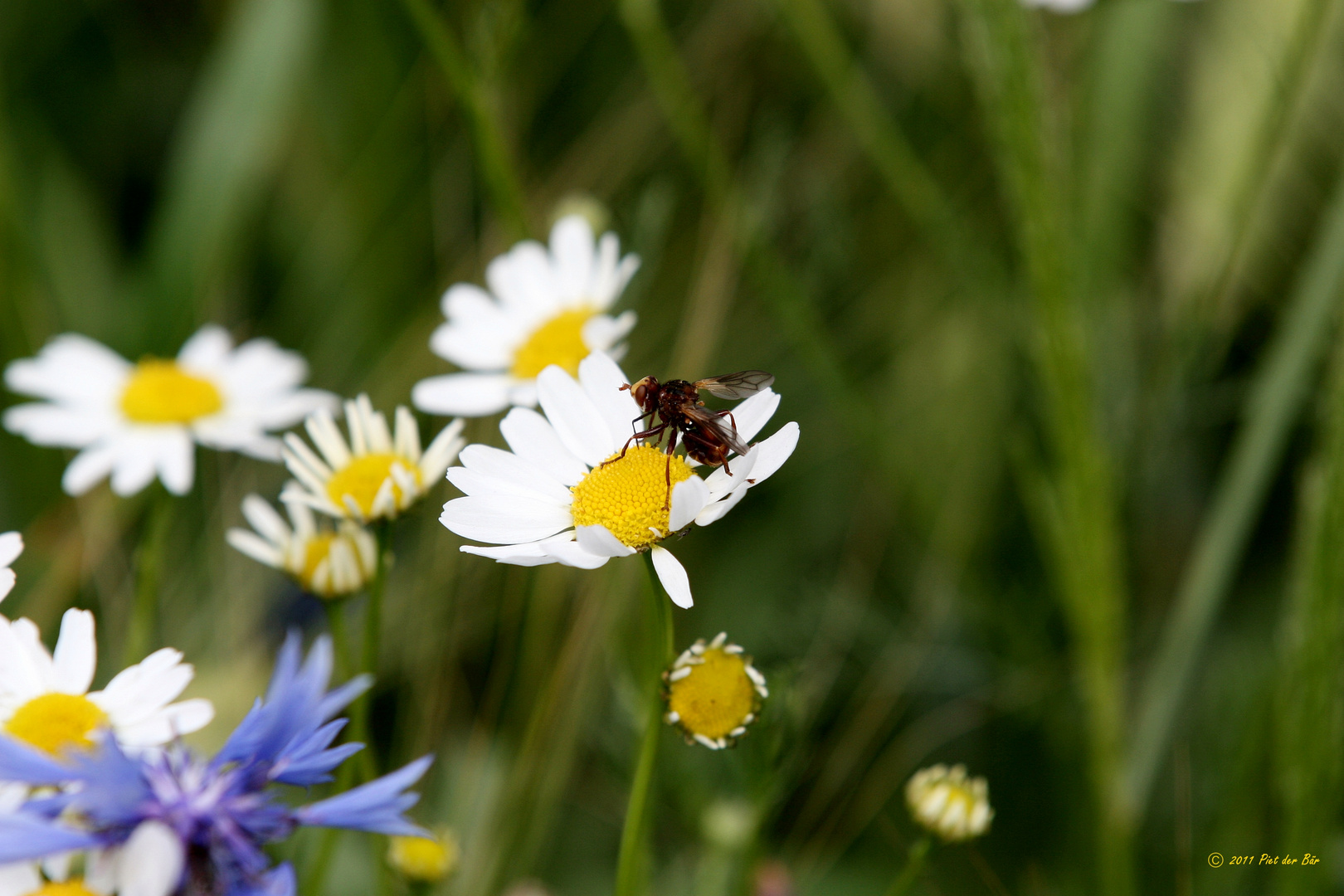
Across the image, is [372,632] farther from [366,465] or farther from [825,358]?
[825,358]

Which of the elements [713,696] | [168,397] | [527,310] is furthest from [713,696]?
[168,397]

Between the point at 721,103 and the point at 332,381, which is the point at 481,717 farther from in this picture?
the point at 721,103

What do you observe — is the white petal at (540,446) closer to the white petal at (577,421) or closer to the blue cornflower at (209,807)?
the white petal at (577,421)

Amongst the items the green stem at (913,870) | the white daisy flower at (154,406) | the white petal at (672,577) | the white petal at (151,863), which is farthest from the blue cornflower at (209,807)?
the white daisy flower at (154,406)

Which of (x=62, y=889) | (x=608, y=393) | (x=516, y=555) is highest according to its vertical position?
(x=608, y=393)

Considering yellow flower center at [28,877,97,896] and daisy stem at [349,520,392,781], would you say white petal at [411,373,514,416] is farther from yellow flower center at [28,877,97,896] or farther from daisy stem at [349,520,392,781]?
yellow flower center at [28,877,97,896]

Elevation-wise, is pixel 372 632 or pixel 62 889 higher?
pixel 372 632

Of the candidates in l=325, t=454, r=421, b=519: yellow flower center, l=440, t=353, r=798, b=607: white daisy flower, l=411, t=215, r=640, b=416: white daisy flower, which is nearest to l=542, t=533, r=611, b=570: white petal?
l=440, t=353, r=798, b=607: white daisy flower
